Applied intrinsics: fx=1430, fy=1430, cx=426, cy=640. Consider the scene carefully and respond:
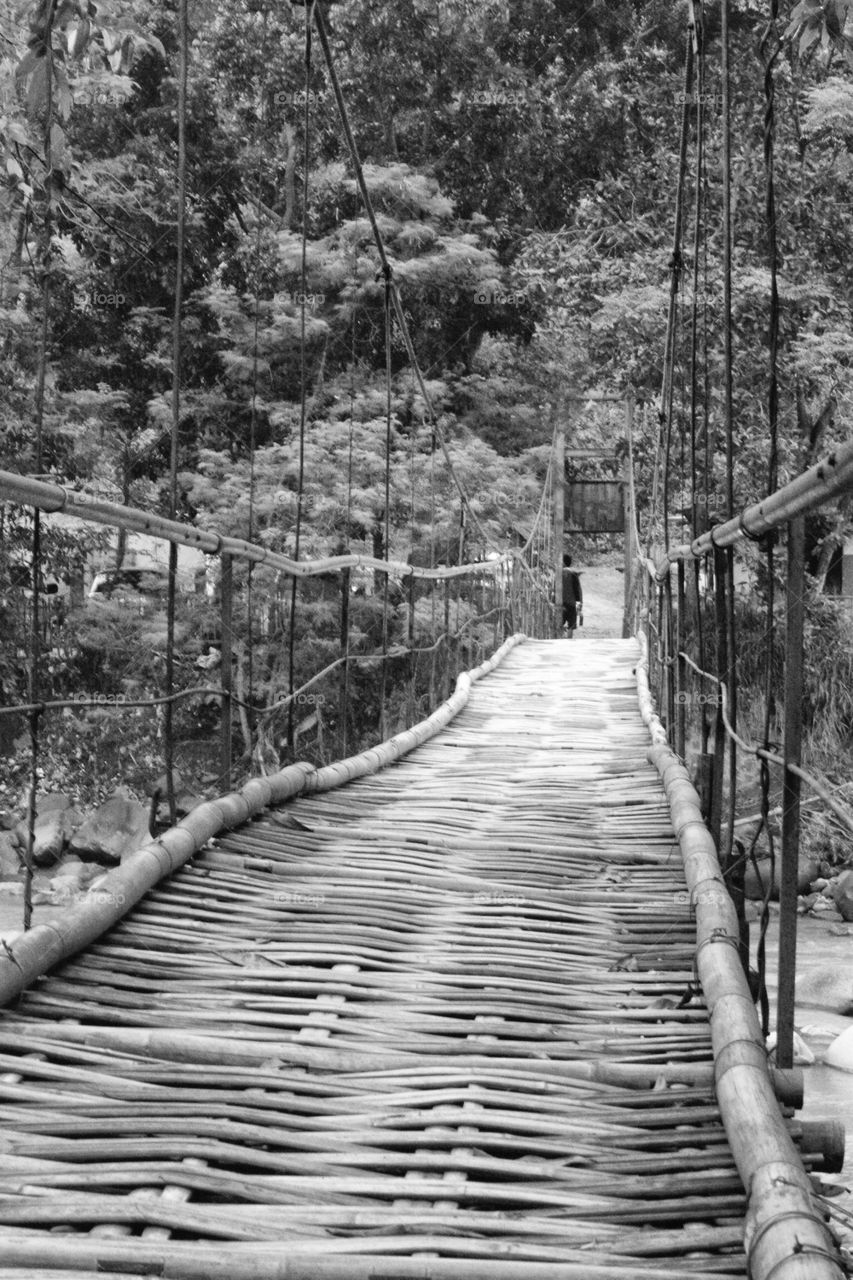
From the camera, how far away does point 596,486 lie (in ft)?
43.1

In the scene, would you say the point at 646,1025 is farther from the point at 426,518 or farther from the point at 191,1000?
the point at 426,518

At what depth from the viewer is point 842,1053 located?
4719 millimetres

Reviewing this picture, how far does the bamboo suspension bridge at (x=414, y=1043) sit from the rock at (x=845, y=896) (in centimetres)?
549

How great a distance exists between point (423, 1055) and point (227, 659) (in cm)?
95

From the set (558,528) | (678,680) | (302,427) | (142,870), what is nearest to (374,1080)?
(142,870)

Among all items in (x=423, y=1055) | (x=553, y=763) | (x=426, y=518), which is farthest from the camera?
(x=426, y=518)

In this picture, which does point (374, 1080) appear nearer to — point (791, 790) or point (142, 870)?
point (791, 790)

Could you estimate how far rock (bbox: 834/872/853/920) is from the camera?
7258 mm

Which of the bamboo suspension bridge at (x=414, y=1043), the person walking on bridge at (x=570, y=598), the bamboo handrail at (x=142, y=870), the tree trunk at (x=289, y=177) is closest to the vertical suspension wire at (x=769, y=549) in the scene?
the bamboo suspension bridge at (x=414, y=1043)

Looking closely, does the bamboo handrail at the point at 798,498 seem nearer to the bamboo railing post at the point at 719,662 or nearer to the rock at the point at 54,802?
the bamboo railing post at the point at 719,662

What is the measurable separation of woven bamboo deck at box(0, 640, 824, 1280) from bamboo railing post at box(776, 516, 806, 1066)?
74mm

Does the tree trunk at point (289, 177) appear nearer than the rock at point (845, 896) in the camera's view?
No

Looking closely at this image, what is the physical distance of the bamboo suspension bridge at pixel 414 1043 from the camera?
83cm

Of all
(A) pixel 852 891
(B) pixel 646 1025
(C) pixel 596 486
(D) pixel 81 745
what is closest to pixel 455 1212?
(B) pixel 646 1025
